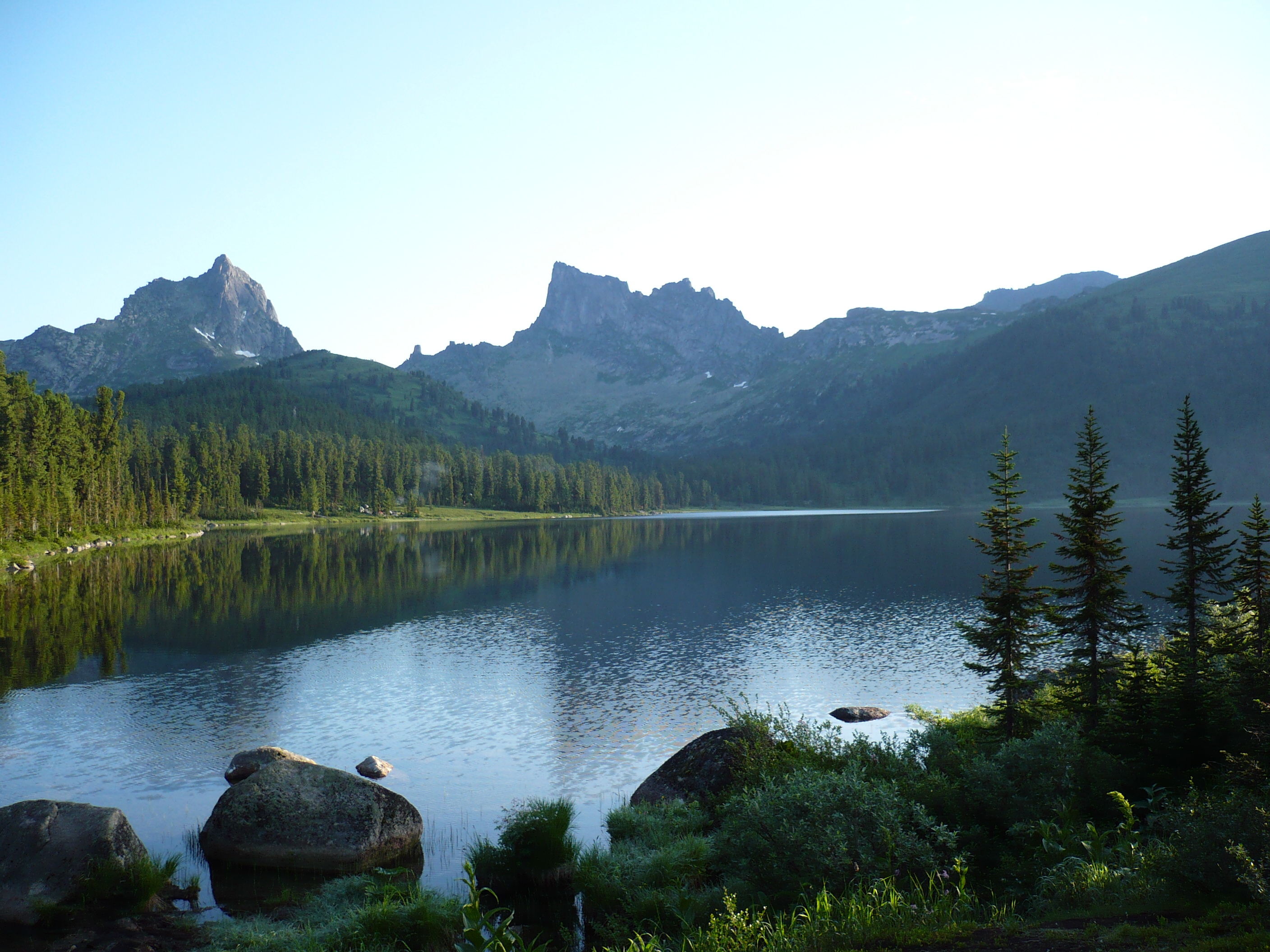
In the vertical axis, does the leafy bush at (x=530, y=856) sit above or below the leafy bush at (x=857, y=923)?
below

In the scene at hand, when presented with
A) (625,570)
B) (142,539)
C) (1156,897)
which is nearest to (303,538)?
(142,539)

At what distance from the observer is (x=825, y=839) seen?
1734 centimetres

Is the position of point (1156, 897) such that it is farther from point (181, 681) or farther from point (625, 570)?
point (625, 570)

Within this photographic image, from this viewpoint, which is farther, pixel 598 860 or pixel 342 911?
pixel 598 860

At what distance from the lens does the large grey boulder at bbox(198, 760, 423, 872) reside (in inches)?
904

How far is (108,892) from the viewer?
19.3 meters

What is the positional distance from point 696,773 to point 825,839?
9.85 meters

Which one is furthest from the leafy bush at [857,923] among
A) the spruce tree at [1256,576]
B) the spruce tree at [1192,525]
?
the spruce tree at [1256,576]

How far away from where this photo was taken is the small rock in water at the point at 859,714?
40.4 m

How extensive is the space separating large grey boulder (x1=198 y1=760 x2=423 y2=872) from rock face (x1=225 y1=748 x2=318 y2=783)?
16.5ft

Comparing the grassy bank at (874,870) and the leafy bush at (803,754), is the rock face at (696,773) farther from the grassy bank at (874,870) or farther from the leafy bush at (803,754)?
the leafy bush at (803,754)

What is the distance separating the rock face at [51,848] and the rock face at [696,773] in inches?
599

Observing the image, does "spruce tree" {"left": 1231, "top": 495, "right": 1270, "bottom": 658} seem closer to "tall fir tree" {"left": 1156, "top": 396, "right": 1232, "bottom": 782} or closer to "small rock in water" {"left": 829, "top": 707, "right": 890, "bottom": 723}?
"tall fir tree" {"left": 1156, "top": 396, "right": 1232, "bottom": 782}

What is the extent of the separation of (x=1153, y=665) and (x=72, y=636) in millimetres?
69158
